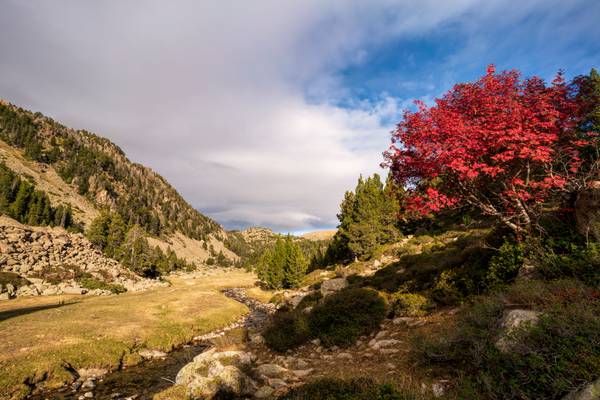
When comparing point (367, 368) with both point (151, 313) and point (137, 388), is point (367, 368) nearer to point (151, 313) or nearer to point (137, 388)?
point (137, 388)

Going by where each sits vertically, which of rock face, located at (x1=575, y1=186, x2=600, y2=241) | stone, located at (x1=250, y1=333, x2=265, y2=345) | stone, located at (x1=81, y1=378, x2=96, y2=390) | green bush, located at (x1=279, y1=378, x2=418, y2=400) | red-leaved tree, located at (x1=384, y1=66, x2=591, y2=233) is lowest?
stone, located at (x1=81, y1=378, x2=96, y2=390)

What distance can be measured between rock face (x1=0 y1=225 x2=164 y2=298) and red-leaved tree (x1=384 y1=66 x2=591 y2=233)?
53423 millimetres

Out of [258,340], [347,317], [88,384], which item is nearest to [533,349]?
[347,317]

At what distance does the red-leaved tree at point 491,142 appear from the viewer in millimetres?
8906

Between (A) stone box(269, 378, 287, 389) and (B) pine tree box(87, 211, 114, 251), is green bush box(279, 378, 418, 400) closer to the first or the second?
(A) stone box(269, 378, 287, 389)

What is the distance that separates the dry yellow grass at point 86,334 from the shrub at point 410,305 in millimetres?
17058

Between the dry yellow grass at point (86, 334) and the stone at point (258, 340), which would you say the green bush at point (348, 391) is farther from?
the dry yellow grass at point (86, 334)

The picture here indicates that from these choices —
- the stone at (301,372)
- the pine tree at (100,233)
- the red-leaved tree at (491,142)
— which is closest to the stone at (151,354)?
the stone at (301,372)

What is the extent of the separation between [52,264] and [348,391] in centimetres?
6604

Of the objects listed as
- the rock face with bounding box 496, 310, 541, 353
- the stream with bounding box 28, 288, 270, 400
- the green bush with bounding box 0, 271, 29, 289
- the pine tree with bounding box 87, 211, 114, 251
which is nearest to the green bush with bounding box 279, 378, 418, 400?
the rock face with bounding box 496, 310, 541, 353

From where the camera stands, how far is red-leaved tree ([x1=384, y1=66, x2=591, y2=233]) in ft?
29.2

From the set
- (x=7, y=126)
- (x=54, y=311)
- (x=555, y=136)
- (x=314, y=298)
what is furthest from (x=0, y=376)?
(x=7, y=126)

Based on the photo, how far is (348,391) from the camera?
6199 mm

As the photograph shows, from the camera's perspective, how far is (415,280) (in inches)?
688
